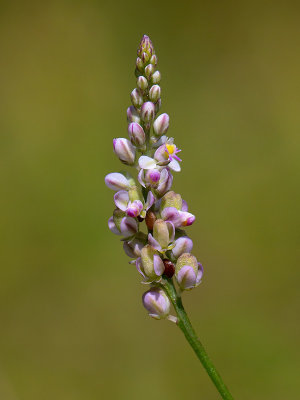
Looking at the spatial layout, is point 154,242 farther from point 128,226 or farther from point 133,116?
point 133,116

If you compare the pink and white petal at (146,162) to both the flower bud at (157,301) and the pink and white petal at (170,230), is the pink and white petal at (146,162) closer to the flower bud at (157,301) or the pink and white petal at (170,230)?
the pink and white petal at (170,230)

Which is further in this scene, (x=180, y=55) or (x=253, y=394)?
(x=180, y=55)

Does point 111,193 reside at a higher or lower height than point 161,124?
higher

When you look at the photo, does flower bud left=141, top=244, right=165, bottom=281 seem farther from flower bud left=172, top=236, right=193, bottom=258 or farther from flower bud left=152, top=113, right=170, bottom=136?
flower bud left=152, top=113, right=170, bottom=136

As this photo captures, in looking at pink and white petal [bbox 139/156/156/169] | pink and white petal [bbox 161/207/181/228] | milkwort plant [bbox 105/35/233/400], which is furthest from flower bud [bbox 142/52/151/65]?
pink and white petal [bbox 161/207/181/228]

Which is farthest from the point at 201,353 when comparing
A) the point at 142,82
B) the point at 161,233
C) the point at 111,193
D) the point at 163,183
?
the point at 111,193

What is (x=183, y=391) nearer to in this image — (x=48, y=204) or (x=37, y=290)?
(x=37, y=290)

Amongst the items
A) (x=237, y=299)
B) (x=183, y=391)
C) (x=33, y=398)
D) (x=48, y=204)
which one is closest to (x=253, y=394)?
(x=183, y=391)

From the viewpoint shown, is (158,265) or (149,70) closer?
(158,265)
